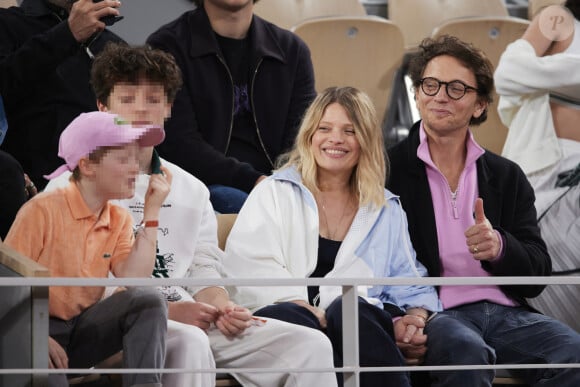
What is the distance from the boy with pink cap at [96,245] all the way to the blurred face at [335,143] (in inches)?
22.6

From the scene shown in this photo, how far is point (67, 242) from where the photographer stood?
84.4 inches

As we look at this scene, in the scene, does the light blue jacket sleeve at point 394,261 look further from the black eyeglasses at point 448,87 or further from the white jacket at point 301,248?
the black eyeglasses at point 448,87

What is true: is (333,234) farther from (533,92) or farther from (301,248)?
(533,92)

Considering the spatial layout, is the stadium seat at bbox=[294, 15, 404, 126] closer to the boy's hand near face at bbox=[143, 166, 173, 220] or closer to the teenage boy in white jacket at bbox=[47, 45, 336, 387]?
the teenage boy in white jacket at bbox=[47, 45, 336, 387]

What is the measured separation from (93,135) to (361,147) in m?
0.78

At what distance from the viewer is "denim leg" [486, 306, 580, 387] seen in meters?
2.43

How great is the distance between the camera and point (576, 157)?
3.23 meters

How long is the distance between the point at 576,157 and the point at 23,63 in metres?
1.59

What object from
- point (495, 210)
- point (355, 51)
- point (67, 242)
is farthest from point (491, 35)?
point (67, 242)

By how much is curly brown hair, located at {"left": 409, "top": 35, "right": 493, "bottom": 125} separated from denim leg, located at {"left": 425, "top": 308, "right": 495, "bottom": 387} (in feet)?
2.12

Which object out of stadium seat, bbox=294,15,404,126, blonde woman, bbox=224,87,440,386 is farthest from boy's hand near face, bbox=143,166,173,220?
stadium seat, bbox=294,15,404,126

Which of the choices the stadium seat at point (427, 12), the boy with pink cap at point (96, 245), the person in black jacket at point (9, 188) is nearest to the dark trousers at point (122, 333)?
the boy with pink cap at point (96, 245)

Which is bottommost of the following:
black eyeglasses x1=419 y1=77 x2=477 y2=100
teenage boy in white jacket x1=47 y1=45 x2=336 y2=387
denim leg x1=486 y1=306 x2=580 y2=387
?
denim leg x1=486 y1=306 x2=580 y2=387

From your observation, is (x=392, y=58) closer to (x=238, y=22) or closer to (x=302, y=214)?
(x=238, y=22)
